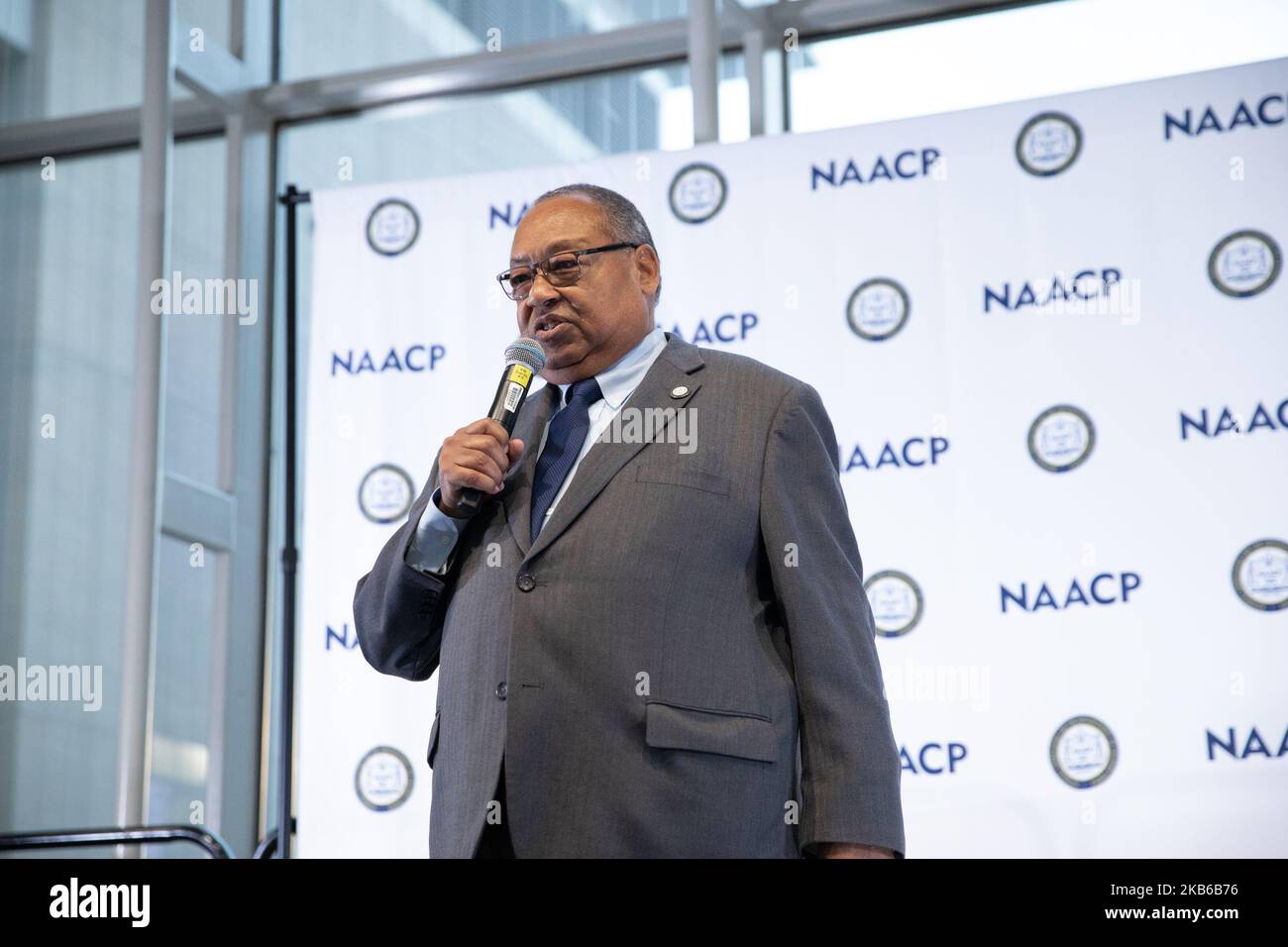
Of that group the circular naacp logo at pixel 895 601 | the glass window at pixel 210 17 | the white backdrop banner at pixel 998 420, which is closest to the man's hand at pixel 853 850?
the white backdrop banner at pixel 998 420

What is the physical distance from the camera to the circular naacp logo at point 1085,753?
3.69 meters

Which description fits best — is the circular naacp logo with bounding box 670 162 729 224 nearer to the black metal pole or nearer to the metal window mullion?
the black metal pole

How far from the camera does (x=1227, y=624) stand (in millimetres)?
3650

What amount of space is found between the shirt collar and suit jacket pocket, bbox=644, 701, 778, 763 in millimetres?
494

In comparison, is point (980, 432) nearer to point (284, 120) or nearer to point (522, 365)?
point (522, 365)

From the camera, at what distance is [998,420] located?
13.0ft

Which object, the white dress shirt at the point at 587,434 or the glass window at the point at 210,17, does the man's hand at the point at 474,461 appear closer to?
the white dress shirt at the point at 587,434

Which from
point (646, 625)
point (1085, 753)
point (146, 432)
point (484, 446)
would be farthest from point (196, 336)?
point (646, 625)

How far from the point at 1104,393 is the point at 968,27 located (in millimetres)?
1669

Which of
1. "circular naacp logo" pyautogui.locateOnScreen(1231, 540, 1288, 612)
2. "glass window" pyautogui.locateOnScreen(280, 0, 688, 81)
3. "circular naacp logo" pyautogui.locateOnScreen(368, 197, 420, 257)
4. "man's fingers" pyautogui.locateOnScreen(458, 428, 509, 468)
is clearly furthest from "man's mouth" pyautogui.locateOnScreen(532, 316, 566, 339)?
"glass window" pyautogui.locateOnScreen(280, 0, 688, 81)

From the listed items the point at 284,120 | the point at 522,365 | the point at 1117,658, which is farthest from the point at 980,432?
the point at 284,120

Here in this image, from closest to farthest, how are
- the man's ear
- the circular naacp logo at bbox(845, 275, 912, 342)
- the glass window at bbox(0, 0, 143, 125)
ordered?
the man's ear, the circular naacp logo at bbox(845, 275, 912, 342), the glass window at bbox(0, 0, 143, 125)

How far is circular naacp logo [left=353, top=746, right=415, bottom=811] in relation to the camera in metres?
4.25

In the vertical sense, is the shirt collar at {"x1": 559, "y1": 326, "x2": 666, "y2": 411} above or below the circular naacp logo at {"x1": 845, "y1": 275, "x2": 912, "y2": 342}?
below
